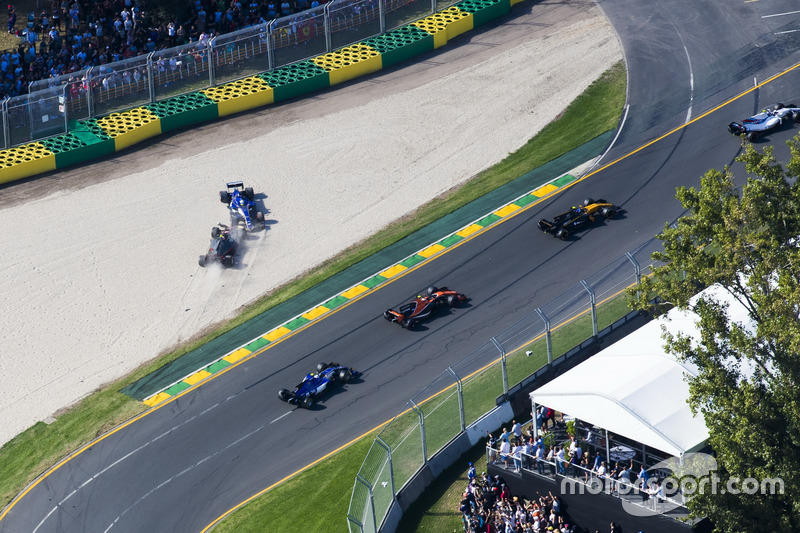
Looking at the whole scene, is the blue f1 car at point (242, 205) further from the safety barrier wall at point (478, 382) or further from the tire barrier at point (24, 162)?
the safety barrier wall at point (478, 382)

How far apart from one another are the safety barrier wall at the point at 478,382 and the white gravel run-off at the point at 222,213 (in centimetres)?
1120

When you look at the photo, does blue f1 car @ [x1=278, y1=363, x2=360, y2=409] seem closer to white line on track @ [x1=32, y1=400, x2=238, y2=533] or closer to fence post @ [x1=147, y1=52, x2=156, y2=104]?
white line on track @ [x1=32, y1=400, x2=238, y2=533]

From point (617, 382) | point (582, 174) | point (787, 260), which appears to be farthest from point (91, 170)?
point (787, 260)

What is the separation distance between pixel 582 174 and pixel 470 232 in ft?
17.9

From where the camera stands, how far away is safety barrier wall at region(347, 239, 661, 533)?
30438mm

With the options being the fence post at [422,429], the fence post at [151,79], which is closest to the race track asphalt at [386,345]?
the fence post at [422,429]

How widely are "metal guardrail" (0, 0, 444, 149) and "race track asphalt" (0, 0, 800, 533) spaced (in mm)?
13757

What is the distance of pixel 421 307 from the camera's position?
38.1 metres

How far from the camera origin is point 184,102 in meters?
51.2

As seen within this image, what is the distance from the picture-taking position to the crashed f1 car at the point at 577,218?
134 ft

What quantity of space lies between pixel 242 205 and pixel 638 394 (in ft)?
70.0

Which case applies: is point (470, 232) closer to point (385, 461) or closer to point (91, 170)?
point (385, 461)

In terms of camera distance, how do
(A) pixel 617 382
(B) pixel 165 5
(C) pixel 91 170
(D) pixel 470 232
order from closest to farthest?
(A) pixel 617 382
(D) pixel 470 232
(C) pixel 91 170
(B) pixel 165 5

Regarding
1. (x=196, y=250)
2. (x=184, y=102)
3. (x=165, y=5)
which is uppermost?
(x=165, y=5)
